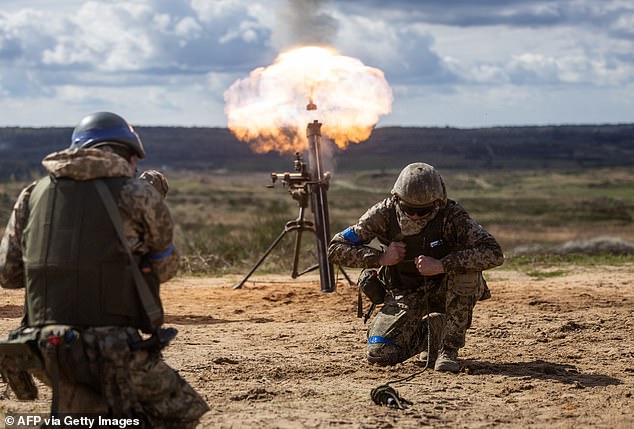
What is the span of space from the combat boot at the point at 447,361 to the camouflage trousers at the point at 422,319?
0.19 feet

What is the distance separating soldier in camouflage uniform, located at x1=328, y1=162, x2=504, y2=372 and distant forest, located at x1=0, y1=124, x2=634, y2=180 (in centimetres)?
7881

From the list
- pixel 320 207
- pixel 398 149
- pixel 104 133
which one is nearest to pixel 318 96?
pixel 320 207

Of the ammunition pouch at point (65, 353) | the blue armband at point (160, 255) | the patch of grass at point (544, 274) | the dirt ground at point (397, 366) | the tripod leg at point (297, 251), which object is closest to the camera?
the ammunition pouch at point (65, 353)

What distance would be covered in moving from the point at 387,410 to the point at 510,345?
9.21 ft

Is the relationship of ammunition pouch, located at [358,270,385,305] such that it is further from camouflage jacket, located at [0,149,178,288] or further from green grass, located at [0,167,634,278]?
green grass, located at [0,167,634,278]

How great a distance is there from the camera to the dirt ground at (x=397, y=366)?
273 inches

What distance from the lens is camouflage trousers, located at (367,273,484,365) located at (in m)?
8.44

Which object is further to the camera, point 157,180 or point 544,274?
point 544,274

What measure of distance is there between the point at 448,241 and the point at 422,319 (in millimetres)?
672

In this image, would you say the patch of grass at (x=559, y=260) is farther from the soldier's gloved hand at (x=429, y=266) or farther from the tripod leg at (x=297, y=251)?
the soldier's gloved hand at (x=429, y=266)

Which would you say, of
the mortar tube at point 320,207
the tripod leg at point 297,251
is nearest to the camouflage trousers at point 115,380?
the mortar tube at point 320,207

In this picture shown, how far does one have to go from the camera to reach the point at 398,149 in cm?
12800

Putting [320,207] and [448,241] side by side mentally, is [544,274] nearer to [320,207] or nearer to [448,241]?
[320,207]

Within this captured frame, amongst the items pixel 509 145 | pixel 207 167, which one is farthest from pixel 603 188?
pixel 509 145
